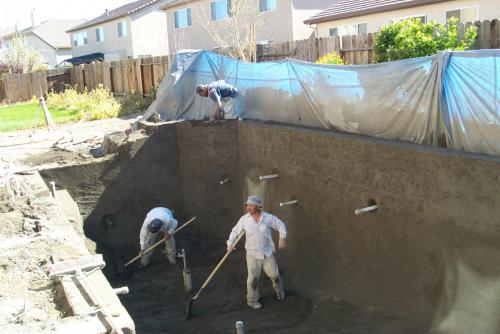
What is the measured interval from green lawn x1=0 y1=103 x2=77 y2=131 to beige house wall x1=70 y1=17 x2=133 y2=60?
484 inches

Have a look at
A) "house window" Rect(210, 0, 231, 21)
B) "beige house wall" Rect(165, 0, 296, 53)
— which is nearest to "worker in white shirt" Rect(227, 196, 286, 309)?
"beige house wall" Rect(165, 0, 296, 53)

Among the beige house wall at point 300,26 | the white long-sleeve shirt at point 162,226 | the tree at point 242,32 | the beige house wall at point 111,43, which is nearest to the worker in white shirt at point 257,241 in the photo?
the white long-sleeve shirt at point 162,226

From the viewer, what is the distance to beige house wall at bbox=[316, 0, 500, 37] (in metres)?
14.7

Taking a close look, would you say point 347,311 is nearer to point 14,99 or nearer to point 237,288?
point 237,288

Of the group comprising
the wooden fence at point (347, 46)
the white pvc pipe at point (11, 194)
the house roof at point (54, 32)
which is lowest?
the white pvc pipe at point (11, 194)

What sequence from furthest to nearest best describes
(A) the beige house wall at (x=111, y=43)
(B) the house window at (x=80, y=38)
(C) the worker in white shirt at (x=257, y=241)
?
1. (B) the house window at (x=80, y=38)
2. (A) the beige house wall at (x=111, y=43)
3. (C) the worker in white shirt at (x=257, y=241)

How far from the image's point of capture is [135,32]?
128 feet

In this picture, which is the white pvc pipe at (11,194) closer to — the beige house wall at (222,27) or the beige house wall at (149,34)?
the beige house wall at (222,27)

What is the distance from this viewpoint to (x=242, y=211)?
12508 mm

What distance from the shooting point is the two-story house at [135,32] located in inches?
1542

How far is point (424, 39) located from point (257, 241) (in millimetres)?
4987

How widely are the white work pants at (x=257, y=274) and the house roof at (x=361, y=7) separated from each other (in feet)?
34.1

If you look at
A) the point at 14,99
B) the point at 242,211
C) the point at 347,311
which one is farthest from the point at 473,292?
the point at 14,99

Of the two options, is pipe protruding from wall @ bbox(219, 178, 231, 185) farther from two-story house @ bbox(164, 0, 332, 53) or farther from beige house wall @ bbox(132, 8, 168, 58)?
beige house wall @ bbox(132, 8, 168, 58)
